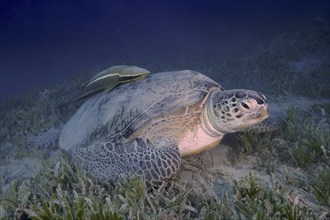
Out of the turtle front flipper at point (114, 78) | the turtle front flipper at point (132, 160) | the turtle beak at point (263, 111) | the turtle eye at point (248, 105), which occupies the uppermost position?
the turtle front flipper at point (114, 78)

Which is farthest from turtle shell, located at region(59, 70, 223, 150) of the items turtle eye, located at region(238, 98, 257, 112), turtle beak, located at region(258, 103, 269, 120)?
turtle beak, located at region(258, 103, 269, 120)

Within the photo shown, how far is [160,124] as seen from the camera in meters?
3.24

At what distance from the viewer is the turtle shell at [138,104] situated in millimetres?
3273

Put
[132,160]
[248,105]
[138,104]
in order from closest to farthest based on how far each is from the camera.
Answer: [132,160]
[248,105]
[138,104]

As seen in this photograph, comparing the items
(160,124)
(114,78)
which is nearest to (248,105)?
(160,124)

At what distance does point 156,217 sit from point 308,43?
957 centimetres

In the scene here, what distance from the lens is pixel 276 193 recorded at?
7.93 feet

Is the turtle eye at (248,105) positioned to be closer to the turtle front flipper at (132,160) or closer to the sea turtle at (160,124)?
the sea turtle at (160,124)

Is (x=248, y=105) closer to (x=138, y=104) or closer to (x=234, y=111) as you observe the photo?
(x=234, y=111)

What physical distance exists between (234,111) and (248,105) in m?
0.17

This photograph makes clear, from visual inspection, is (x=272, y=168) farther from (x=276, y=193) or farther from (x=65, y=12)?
(x=65, y=12)

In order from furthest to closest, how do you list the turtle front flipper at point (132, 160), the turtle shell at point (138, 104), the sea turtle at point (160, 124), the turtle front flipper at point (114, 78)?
the turtle front flipper at point (114, 78), the turtle shell at point (138, 104), the sea turtle at point (160, 124), the turtle front flipper at point (132, 160)

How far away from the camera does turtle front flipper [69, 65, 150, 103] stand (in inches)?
157

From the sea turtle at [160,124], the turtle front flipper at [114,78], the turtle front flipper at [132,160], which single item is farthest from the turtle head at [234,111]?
the turtle front flipper at [114,78]
